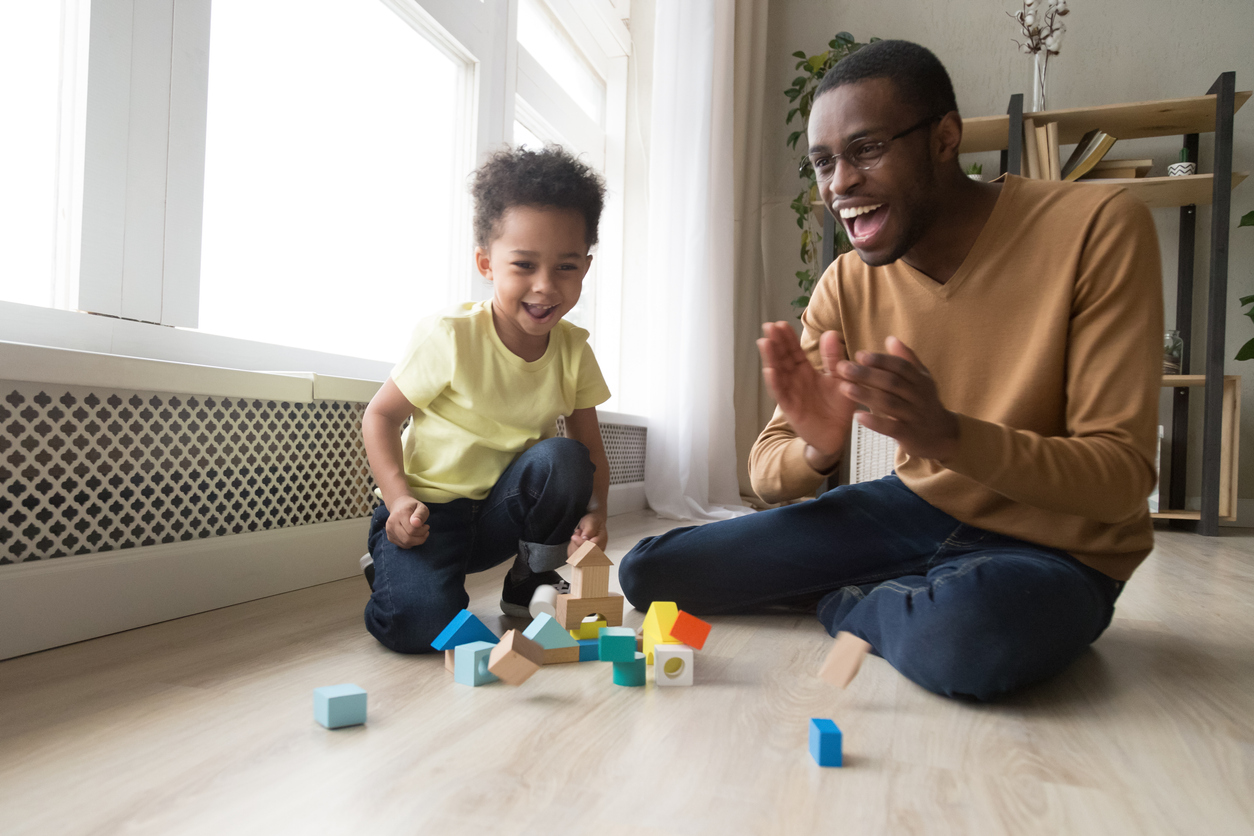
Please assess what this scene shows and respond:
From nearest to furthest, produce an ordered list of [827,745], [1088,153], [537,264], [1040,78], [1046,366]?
[827,745]
[1046,366]
[537,264]
[1088,153]
[1040,78]

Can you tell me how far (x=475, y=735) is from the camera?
74 centimetres

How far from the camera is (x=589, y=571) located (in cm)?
108

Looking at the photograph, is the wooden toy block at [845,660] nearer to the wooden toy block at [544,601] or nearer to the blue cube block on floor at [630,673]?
the blue cube block on floor at [630,673]

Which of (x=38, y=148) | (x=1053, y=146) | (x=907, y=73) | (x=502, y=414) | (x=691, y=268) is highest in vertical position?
(x=1053, y=146)

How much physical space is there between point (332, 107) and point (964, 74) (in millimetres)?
2682

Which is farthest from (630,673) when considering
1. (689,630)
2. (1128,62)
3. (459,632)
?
(1128,62)

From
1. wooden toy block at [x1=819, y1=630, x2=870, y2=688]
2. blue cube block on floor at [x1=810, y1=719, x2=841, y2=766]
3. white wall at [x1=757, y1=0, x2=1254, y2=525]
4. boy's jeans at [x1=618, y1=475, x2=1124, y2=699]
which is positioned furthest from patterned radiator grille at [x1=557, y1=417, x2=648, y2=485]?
blue cube block on floor at [x1=810, y1=719, x2=841, y2=766]

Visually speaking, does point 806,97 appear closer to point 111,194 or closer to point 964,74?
point 964,74

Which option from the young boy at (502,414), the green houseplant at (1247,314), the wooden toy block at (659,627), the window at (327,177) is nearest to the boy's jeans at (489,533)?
the young boy at (502,414)

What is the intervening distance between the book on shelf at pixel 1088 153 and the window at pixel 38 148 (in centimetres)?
287

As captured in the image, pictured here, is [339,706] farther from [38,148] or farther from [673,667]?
[38,148]

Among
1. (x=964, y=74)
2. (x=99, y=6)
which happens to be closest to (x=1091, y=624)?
(x=99, y=6)

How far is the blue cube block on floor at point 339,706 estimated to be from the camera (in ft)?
2.44

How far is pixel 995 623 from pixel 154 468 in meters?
1.12
